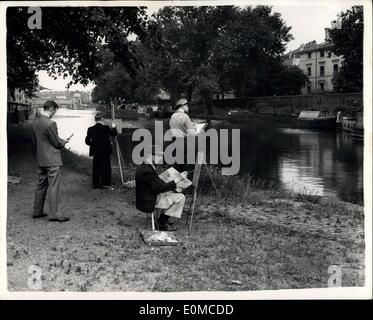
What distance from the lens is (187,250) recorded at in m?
7.11

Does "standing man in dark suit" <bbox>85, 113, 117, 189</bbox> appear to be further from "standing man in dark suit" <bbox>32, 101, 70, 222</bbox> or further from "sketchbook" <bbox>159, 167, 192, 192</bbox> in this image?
"sketchbook" <bbox>159, 167, 192, 192</bbox>

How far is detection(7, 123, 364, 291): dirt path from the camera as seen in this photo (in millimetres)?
5922

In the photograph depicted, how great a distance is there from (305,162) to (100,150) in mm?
14053

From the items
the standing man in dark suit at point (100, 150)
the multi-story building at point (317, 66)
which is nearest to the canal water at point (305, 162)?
the standing man in dark suit at point (100, 150)

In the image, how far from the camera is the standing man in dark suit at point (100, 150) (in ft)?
40.8

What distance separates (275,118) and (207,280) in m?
52.2

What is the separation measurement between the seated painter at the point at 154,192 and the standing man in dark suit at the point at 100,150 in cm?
460

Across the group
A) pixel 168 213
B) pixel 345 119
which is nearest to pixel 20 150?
pixel 168 213

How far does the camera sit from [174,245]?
732 cm

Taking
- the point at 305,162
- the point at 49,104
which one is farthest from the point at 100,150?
the point at 305,162

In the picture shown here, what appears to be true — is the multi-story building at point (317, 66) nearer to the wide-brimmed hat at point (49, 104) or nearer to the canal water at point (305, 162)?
the canal water at point (305, 162)

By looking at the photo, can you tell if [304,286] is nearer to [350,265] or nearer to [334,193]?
[350,265]

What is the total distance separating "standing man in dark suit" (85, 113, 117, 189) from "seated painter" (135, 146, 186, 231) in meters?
4.60

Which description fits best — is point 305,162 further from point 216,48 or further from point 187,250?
point 216,48
